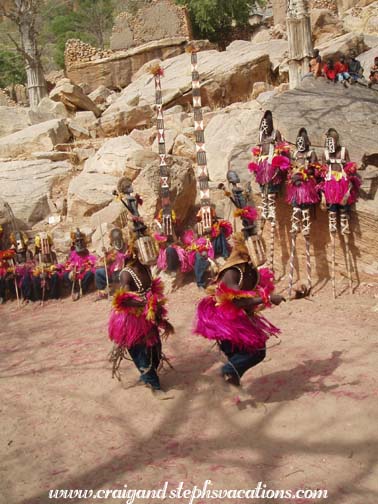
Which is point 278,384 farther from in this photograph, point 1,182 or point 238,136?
point 1,182

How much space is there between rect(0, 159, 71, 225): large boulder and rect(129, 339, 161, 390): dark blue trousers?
829 centimetres

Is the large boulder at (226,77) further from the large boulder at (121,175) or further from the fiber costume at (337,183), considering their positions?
the fiber costume at (337,183)

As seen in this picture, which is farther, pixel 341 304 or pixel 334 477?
pixel 341 304

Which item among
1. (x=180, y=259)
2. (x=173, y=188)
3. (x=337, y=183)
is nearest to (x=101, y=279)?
(x=180, y=259)

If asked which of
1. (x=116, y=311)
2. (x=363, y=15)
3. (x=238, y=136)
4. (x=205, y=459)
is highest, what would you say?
(x=363, y=15)

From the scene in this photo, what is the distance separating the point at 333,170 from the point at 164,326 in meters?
3.62

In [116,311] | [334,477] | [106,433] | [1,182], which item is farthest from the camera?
[1,182]

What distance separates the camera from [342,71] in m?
10.5

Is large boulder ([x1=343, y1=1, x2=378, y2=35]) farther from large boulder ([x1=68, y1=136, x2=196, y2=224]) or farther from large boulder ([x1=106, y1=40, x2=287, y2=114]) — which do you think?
large boulder ([x1=68, y1=136, x2=196, y2=224])

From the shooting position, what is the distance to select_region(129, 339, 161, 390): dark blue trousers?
16.2 feet

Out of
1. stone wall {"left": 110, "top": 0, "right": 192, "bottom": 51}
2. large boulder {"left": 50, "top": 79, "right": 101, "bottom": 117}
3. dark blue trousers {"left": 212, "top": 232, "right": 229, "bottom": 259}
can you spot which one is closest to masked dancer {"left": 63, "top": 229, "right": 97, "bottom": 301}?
dark blue trousers {"left": 212, "top": 232, "right": 229, "bottom": 259}

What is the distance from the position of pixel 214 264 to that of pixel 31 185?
6.67 m

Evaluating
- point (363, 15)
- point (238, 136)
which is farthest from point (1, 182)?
point (363, 15)

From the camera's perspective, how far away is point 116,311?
16.0ft
